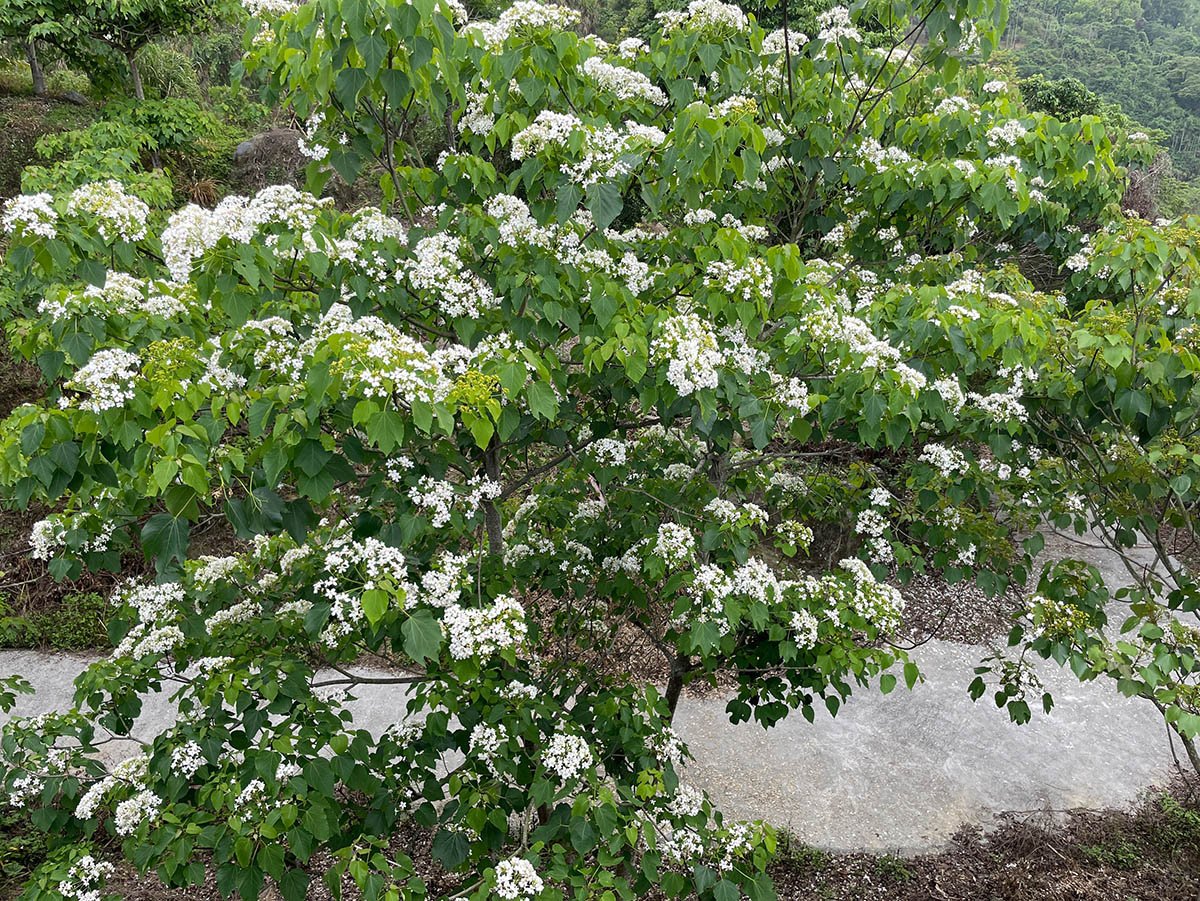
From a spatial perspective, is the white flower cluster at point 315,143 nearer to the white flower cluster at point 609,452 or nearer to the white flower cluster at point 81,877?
the white flower cluster at point 609,452

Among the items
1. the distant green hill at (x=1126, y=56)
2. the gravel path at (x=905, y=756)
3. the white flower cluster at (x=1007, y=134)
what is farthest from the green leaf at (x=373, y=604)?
the distant green hill at (x=1126, y=56)

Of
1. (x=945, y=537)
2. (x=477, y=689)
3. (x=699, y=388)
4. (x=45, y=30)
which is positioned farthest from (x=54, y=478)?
(x=45, y=30)

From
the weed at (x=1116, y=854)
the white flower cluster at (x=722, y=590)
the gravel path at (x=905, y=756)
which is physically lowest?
the gravel path at (x=905, y=756)

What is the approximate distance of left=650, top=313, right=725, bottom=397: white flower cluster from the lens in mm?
2561

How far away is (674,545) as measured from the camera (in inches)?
123

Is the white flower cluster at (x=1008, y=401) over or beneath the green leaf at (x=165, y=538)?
over

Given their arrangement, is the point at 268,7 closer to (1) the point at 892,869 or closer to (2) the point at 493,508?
(2) the point at 493,508

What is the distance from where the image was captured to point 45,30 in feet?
33.4

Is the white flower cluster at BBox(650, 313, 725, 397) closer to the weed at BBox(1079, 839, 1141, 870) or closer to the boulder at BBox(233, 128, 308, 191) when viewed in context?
the weed at BBox(1079, 839, 1141, 870)

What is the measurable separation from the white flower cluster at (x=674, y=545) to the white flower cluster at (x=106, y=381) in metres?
1.94

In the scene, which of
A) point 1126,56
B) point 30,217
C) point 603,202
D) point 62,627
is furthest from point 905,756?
point 1126,56

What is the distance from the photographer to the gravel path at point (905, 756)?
523cm

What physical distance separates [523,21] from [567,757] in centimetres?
265

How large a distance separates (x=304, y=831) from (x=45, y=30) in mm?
12112
